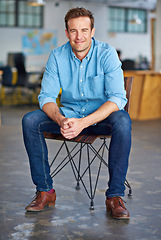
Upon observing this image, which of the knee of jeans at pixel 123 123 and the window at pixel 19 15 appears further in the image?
the window at pixel 19 15

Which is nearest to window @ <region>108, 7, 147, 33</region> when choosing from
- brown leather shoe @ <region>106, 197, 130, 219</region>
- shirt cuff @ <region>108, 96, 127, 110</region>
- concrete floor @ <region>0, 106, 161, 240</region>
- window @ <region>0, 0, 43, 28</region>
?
window @ <region>0, 0, 43, 28</region>

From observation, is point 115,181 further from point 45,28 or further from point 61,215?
point 45,28

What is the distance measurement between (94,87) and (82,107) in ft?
0.47

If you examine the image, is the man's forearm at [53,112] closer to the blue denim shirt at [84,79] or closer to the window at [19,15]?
the blue denim shirt at [84,79]

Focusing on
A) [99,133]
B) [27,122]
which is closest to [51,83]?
[27,122]

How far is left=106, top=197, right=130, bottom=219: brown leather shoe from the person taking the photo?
209 cm

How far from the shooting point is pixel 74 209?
89.0 inches

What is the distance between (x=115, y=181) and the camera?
83.1 inches

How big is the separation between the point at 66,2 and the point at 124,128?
12817 millimetres

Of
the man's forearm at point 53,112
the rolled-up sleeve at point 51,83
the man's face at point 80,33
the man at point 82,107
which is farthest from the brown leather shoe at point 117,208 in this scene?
the man's face at point 80,33

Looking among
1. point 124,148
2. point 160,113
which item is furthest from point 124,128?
point 160,113

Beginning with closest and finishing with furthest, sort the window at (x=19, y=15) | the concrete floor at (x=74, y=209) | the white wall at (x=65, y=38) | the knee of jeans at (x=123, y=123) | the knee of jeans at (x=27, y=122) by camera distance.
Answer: the concrete floor at (x=74, y=209)
the knee of jeans at (x=123, y=123)
the knee of jeans at (x=27, y=122)
the white wall at (x=65, y=38)
the window at (x=19, y=15)

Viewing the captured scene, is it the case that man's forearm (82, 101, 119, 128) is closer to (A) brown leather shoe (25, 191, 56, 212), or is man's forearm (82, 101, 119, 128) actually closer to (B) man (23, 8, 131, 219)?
(B) man (23, 8, 131, 219)

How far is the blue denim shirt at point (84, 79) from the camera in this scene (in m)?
2.28
